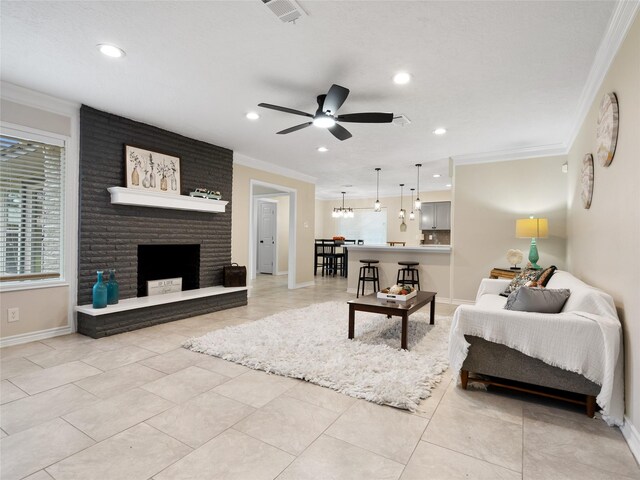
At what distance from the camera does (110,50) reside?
2.63m

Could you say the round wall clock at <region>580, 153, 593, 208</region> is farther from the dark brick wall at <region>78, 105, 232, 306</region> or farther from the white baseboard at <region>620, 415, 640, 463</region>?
the dark brick wall at <region>78, 105, 232, 306</region>

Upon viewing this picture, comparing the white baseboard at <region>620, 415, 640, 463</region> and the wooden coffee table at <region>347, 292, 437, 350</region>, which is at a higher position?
the wooden coffee table at <region>347, 292, 437, 350</region>

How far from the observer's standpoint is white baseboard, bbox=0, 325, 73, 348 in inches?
133

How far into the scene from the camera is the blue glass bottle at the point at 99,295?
372cm

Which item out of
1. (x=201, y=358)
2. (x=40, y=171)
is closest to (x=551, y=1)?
(x=201, y=358)

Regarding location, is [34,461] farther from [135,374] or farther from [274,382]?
[274,382]

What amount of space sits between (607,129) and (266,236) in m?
8.20

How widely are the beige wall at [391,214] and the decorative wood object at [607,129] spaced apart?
23.9 feet

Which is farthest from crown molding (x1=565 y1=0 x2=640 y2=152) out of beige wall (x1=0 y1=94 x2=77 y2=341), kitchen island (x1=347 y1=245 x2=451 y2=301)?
beige wall (x1=0 y1=94 x2=77 y2=341)

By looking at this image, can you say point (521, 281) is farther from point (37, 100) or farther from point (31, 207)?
point (37, 100)

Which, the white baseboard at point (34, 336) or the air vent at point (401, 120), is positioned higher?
the air vent at point (401, 120)

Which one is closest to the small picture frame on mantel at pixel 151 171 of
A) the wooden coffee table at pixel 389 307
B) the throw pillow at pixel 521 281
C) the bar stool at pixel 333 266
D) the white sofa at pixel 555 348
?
the wooden coffee table at pixel 389 307

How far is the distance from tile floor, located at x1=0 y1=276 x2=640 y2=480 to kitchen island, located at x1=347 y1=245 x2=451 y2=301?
3.56 meters

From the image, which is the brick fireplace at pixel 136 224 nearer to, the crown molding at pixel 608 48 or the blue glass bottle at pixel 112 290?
the blue glass bottle at pixel 112 290
